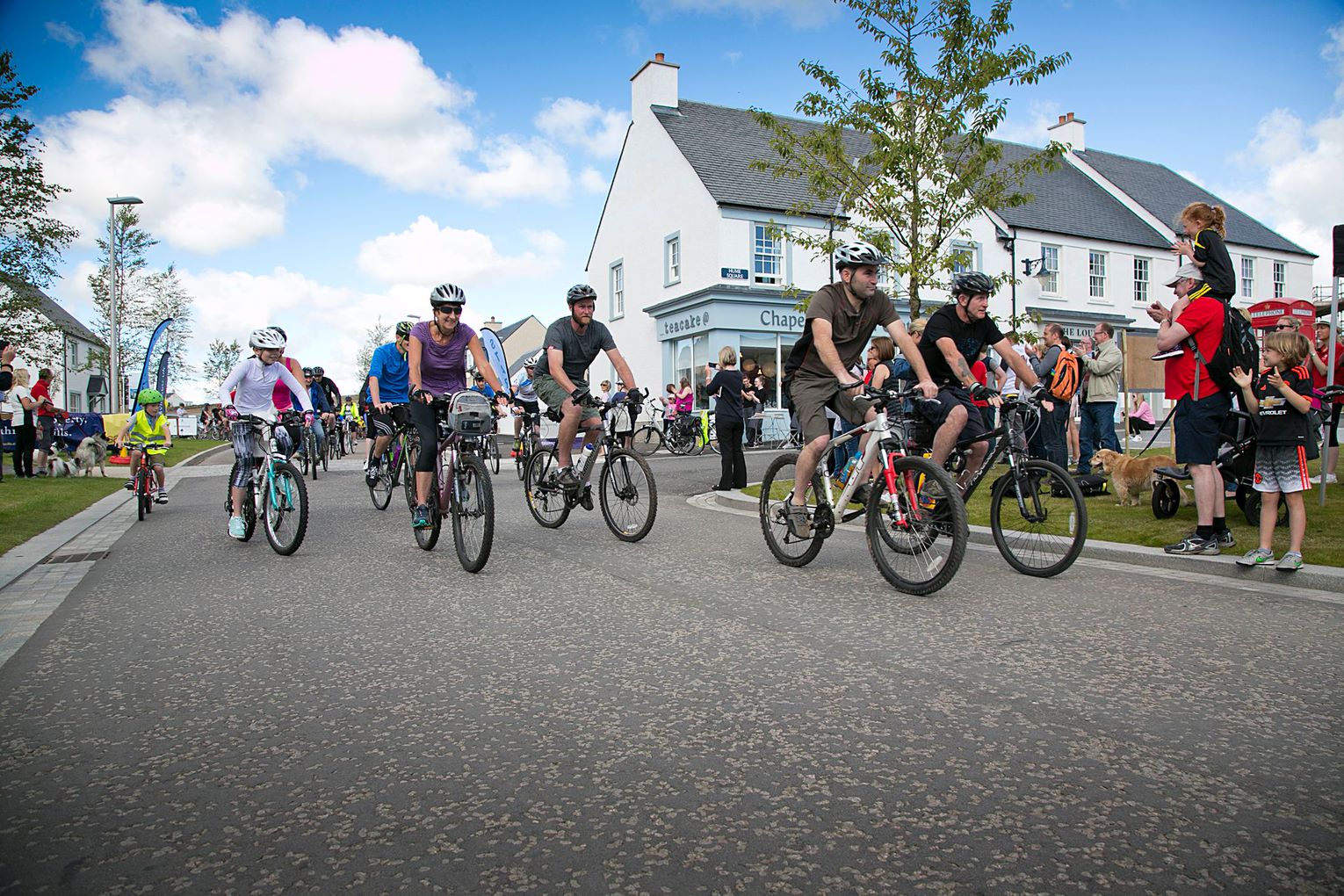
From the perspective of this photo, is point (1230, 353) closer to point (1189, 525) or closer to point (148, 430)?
point (1189, 525)

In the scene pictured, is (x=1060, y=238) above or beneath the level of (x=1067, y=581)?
above

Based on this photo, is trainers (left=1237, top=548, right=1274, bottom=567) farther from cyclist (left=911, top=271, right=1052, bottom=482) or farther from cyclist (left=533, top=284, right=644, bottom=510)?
cyclist (left=533, top=284, right=644, bottom=510)

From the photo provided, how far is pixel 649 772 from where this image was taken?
2869 millimetres

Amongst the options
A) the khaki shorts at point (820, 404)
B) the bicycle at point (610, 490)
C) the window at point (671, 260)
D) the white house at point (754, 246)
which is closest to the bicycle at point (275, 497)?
the bicycle at point (610, 490)

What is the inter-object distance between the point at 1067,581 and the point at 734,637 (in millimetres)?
2531

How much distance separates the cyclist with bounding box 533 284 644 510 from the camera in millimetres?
7867

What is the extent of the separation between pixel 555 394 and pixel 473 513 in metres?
1.80

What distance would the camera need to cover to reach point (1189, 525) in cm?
764

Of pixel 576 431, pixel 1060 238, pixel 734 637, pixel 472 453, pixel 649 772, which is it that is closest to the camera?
pixel 649 772

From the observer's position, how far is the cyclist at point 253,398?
8.01 m

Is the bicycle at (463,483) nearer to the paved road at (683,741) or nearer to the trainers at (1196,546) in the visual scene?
the paved road at (683,741)

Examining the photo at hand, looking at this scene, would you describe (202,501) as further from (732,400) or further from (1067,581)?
(1067,581)

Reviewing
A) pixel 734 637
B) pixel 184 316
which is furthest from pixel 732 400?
pixel 184 316

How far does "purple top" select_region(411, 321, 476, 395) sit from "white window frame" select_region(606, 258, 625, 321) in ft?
91.3
